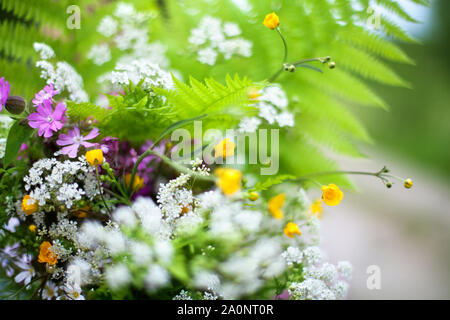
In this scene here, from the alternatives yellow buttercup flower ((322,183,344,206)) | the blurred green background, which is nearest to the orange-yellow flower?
yellow buttercup flower ((322,183,344,206))

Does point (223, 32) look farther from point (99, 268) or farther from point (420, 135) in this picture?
point (420, 135)

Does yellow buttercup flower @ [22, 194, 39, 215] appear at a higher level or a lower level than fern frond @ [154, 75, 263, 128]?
lower

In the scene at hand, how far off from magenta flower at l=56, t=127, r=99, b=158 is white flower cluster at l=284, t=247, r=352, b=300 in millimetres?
294

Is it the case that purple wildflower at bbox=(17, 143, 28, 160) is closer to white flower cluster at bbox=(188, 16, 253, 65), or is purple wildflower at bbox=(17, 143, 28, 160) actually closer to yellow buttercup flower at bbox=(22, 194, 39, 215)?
yellow buttercup flower at bbox=(22, 194, 39, 215)

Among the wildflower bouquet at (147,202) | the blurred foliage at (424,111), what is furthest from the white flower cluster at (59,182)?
the blurred foliage at (424,111)

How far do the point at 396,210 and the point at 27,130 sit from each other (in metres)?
2.37

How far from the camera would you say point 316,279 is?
47 centimetres

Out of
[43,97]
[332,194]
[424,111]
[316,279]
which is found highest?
[424,111]

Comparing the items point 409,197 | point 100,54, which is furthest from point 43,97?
point 409,197

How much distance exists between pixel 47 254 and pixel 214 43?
1.44 ft

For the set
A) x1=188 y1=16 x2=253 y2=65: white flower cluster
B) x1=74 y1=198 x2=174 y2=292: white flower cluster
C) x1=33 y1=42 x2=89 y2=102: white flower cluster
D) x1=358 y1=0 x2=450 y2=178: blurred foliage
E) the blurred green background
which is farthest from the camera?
x1=358 y1=0 x2=450 y2=178: blurred foliage

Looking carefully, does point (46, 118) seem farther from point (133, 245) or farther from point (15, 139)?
point (133, 245)

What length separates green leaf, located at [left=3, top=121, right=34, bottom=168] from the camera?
0.42 meters
